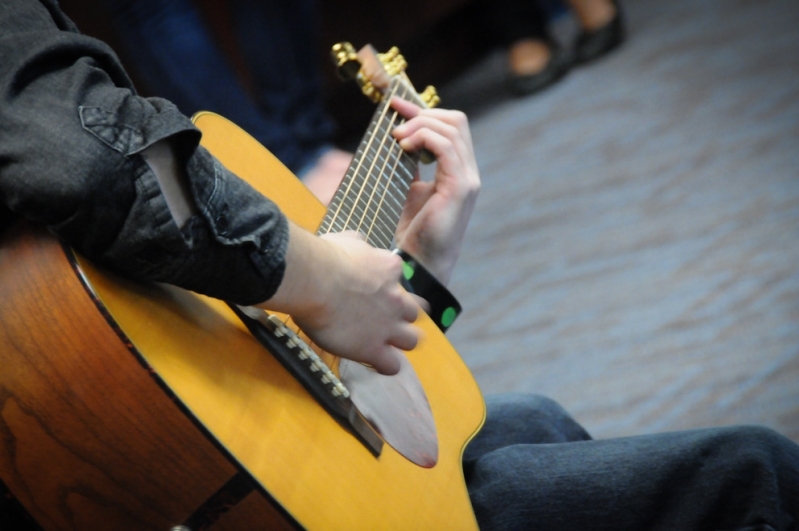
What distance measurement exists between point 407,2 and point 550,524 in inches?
72.1

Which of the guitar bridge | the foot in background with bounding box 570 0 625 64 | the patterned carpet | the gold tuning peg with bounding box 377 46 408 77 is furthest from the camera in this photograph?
the foot in background with bounding box 570 0 625 64

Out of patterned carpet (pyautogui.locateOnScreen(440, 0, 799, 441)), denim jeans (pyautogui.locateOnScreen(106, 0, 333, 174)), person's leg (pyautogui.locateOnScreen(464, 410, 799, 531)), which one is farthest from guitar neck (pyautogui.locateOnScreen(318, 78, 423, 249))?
denim jeans (pyautogui.locateOnScreen(106, 0, 333, 174))

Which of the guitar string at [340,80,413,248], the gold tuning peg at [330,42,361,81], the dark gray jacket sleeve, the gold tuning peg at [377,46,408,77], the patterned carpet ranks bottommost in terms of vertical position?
the patterned carpet

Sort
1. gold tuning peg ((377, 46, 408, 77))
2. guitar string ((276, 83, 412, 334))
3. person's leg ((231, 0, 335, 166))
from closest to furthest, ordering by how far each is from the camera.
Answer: guitar string ((276, 83, 412, 334)), gold tuning peg ((377, 46, 408, 77)), person's leg ((231, 0, 335, 166))

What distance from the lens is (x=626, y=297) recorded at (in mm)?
1551

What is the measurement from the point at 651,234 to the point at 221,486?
132 cm

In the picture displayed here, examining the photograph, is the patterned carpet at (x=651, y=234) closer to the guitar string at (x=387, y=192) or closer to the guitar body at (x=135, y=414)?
the guitar string at (x=387, y=192)

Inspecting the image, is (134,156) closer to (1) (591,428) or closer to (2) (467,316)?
(1) (591,428)

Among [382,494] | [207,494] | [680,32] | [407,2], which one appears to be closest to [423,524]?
[382,494]

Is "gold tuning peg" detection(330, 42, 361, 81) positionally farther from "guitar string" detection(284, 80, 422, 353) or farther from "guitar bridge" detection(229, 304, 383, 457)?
"guitar bridge" detection(229, 304, 383, 457)

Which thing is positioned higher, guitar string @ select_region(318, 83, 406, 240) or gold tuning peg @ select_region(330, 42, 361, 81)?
gold tuning peg @ select_region(330, 42, 361, 81)

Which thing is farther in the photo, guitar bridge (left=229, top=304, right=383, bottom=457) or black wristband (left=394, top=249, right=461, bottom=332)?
black wristband (left=394, top=249, right=461, bottom=332)

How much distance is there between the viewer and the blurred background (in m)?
1.37

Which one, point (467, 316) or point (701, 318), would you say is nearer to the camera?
point (701, 318)
